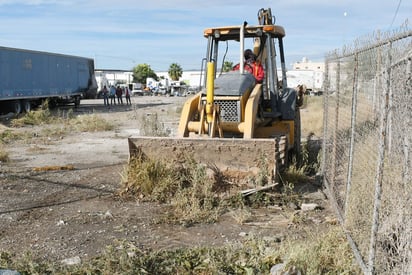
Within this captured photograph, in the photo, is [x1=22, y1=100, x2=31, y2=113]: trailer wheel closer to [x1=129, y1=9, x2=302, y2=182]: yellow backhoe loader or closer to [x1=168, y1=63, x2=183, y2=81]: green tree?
[x1=129, y1=9, x2=302, y2=182]: yellow backhoe loader

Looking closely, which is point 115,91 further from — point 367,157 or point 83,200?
point 367,157

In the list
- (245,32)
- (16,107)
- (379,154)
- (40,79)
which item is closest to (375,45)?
(379,154)

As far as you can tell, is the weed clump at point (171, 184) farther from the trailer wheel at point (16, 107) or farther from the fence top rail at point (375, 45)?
the trailer wheel at point (16, 107)

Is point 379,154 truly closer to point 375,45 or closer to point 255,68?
point 375,45

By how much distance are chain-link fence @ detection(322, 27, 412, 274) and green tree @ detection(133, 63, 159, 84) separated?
9734 centimetres

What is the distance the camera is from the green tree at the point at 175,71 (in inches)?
4347

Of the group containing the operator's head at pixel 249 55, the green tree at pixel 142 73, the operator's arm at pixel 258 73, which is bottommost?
the operator's arm at pixel 258 73

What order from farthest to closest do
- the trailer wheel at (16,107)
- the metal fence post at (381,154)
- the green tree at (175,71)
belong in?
the green tree at (175,71), the trailer wheel at (16,107), the metal fence post at (381,154)

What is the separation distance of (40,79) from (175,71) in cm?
8360

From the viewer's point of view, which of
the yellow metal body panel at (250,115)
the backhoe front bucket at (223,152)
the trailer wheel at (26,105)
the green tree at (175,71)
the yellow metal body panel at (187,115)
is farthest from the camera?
the green tree at (175,71)

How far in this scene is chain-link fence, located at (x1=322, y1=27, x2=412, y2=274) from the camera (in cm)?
358

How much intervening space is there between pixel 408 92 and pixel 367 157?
1.93 m

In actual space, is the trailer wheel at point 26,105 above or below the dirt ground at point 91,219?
above

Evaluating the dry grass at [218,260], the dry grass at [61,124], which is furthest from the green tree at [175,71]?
the dry grass at [218,260]
